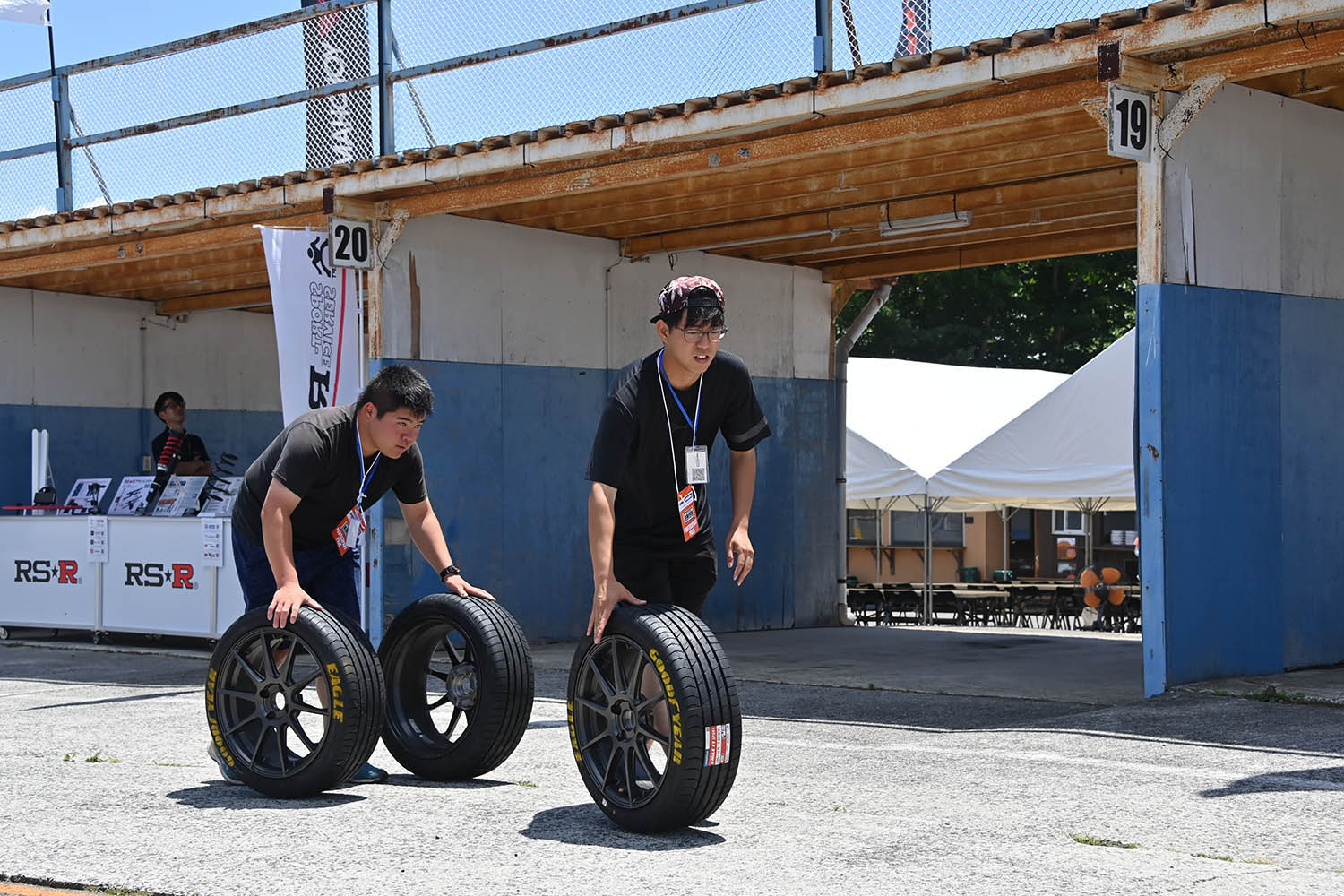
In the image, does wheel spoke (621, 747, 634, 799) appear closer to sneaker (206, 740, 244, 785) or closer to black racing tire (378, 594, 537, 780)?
black racing tire (378, 594, 537, 780)

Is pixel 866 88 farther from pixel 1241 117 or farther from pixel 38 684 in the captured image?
pixel 38 684

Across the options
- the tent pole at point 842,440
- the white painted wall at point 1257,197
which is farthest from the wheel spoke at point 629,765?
the tent pole at point 842,440

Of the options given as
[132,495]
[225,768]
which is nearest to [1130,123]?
[225,768]

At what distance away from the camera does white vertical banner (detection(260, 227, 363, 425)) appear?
11.9 m

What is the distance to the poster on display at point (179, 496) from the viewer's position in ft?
45.8

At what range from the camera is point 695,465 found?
557 centimetres

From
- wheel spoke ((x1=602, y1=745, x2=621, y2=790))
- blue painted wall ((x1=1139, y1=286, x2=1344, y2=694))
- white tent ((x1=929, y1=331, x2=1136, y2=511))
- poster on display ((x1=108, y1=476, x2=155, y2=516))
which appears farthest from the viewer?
white tent ((x1=929, y1=331, x2=1136, y2=511))

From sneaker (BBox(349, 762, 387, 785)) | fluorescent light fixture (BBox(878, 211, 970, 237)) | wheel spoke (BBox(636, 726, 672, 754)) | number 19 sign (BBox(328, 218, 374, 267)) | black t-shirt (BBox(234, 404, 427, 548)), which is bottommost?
sneaker (BBox(349, 762, 387, 785))

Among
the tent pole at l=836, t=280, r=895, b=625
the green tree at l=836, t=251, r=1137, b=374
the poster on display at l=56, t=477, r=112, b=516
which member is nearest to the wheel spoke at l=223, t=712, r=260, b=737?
the poster on display at l=56, t=477, r=112, b=516

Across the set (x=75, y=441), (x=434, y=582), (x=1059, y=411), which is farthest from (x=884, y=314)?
(x=434, y=582)

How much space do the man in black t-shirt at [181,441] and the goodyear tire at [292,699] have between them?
28.4 feet

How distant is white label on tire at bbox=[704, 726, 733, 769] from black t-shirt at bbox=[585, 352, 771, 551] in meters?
0.71

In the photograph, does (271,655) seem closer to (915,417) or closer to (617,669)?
(617,669)

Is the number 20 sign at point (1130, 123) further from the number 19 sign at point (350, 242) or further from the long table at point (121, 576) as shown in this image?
the long table at point (121, 576)
